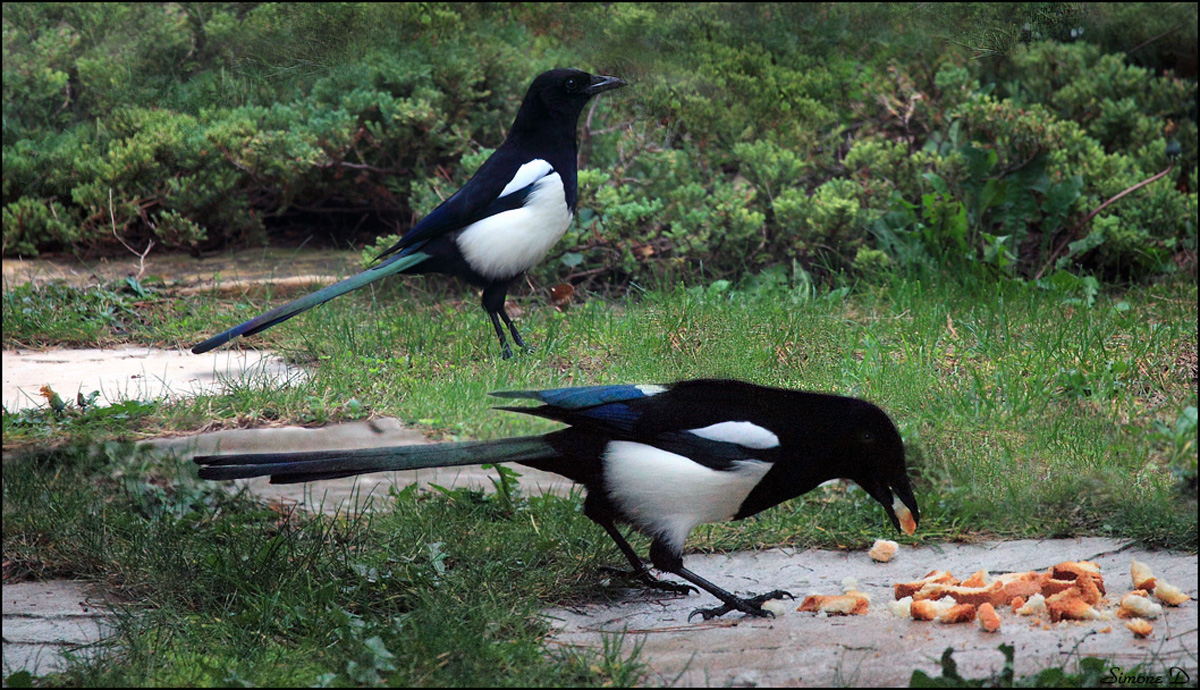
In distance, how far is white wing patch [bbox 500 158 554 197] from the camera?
3254 mm

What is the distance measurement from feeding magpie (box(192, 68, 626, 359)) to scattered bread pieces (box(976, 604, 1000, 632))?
1.59 metres

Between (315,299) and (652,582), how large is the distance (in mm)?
1160

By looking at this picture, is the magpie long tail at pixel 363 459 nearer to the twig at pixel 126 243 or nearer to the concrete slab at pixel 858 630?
the concrete slab at pixel 858 630

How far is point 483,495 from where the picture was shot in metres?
2.87

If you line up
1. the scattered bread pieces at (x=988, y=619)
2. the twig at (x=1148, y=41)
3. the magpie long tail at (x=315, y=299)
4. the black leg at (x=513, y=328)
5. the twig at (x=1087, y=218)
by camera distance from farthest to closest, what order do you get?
the twig at (x=1148, y=41), the twig at (x=1087, y=218), the black leg at (x=513, y=328), the magpie long tail at (x=315, y=299), the scattered bread pieces at (x=988, y=619)

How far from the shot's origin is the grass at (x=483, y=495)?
200cm

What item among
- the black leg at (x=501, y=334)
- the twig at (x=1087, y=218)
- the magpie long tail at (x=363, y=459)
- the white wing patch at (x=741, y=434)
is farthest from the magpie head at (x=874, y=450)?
the twig at (x=1087, y=218)

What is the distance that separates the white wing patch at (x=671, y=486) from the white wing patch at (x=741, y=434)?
0.13 ft

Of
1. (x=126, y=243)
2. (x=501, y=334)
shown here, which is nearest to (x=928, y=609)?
(x=501, y=334)

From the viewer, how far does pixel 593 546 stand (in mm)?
2572

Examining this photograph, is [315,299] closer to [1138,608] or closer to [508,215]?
[508,215]

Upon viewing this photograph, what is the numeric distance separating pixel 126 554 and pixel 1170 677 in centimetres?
211

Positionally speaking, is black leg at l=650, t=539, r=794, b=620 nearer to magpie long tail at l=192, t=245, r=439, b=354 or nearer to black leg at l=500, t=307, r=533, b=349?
black leg at l=500, t=307, r=533, b=349

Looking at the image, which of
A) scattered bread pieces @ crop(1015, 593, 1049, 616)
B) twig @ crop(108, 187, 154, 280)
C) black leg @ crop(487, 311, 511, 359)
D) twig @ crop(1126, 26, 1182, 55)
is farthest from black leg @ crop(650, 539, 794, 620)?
twig @ crop(1126, 26, 1182, 55)
